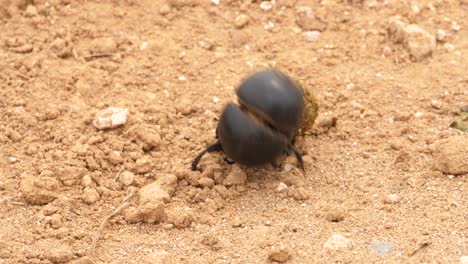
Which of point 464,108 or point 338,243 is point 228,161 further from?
point 464,108

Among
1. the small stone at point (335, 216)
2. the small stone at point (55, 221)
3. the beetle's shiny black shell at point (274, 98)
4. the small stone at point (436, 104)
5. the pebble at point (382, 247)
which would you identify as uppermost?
the beetle's shiny black shell at point (274, 98)

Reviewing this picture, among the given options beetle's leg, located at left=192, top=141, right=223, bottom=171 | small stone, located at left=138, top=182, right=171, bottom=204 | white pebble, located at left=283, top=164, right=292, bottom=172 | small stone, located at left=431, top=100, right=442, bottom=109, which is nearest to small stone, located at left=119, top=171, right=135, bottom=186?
small stone, located at left=138, top=182, right=171, bottom=204

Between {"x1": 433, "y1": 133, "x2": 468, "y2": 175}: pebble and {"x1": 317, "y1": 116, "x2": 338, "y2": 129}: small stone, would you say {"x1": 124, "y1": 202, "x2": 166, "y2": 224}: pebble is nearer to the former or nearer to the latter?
{"x1": 317, "y1": 116, "x2": 338, "y2": 129}: small stone

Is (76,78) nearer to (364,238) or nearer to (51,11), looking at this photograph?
(51,11)

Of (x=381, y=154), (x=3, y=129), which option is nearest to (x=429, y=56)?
(x=381, y=154)

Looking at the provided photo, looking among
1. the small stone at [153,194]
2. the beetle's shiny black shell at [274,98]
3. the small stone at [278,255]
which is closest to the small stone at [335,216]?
the small stone at [278,255]

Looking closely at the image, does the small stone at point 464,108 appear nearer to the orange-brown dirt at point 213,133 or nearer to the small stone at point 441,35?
the orange-brown dirt at point 213,133
